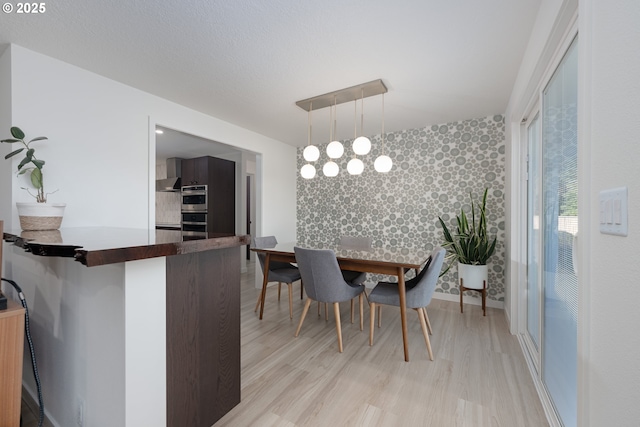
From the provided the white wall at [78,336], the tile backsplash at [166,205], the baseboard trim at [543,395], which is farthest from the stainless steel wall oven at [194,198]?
the baseboard trim at [543,395]

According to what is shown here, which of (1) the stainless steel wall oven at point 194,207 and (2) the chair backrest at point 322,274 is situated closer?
(2) the chair backrest at point 322,274

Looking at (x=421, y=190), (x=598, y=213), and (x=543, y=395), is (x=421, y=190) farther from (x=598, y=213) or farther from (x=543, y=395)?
(x=598, y=213)

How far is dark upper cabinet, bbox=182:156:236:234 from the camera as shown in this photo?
193 inches

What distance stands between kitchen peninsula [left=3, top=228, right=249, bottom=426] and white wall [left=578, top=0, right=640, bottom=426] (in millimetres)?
1325

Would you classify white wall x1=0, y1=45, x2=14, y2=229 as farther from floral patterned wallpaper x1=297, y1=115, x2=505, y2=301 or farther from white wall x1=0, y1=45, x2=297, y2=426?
floral patterned wallpaper x1=297, y1=115, x2=505, y2=301

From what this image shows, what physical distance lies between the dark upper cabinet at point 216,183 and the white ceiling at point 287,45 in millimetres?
2238

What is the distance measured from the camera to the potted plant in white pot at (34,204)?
1.69 meters

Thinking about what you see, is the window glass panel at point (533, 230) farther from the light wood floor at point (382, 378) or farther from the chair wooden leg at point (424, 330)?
the chair wooden leg at point (424, 330)

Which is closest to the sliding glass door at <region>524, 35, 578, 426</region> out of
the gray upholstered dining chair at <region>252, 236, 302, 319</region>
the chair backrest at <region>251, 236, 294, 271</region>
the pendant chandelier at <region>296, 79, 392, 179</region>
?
the pendant chandelier at <region>296, 79, 392, 179</region>

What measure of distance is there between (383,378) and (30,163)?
9.86 ft

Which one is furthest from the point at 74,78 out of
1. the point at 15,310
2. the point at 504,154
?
the point at 504,154

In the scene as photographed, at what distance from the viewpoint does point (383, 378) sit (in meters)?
1.91

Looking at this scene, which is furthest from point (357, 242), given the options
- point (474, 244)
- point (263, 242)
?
point (474, 244)

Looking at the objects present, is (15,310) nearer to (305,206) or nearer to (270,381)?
(270,381)
